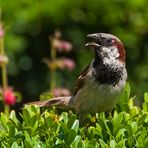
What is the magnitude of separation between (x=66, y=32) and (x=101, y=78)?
3.05 metres

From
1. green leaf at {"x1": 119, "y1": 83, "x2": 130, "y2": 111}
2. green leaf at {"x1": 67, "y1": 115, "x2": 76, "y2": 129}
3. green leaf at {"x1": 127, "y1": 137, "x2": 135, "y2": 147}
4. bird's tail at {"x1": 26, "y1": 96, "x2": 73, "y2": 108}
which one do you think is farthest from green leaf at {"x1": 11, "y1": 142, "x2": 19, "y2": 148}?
green leaf at {"x1": 119, "y1": 83, "x2": 130, "y2": 111}

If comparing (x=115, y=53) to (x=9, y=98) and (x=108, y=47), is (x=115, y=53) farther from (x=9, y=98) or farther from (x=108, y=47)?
(x=9, y=98)

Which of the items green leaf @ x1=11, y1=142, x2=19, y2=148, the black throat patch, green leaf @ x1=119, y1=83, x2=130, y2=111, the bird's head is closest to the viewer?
green leaf @ x1=11, y1=142, x2=19, y2=148

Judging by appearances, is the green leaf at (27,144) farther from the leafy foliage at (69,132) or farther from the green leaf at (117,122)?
the green leaf at (117,122)

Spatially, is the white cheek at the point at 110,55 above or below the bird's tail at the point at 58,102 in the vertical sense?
above

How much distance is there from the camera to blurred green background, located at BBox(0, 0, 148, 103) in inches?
304

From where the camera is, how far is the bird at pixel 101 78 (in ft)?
16.6

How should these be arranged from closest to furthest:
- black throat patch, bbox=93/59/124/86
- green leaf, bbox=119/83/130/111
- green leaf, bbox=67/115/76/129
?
1. green leaf, bbox=67/115/76/129
2. green leaf, bbox=119/83/130/111
3. black throat patch, bbox=93/59/124/86

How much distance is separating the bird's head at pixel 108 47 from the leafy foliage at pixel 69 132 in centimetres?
74

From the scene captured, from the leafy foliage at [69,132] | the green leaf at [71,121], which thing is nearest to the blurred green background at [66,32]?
the leafy foliage at [69,132]

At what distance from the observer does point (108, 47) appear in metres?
5.09

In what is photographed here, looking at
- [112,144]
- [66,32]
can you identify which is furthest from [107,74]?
[66,32]

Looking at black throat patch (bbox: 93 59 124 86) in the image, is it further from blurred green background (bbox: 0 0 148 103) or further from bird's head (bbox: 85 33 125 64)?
blurred green background (bbox: 0 0 148 103)

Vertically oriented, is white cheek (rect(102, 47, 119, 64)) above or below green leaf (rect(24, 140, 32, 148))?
above
